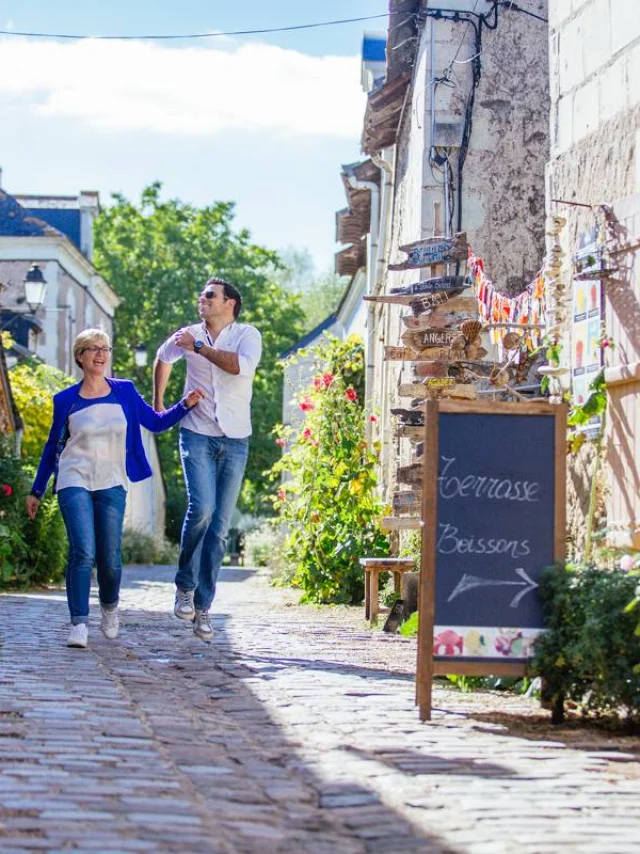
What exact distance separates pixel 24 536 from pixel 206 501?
9.29 m

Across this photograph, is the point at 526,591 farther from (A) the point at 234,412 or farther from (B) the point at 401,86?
(B) the point at 401,86

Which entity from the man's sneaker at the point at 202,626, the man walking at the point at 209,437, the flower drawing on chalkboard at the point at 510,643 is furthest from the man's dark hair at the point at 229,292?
the flower drawing on chalkboard at the point at 510,643

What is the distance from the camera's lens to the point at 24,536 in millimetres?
16703

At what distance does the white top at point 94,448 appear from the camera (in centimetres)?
775

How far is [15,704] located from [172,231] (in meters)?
40.7

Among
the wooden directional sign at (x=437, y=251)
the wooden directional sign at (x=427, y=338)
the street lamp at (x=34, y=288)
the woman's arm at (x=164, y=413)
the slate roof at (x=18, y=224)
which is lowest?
the woman's arm at (x=164, y=413)

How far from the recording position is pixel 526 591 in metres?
5.71

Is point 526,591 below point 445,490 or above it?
below

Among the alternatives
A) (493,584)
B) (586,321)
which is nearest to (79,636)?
(493,584)

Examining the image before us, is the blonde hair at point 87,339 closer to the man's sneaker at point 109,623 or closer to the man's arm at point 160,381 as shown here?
the man's arm at point 160,381

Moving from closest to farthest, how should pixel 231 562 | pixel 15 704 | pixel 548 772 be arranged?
pixel 548 772 → pixel 15 704 → pixel 231 562

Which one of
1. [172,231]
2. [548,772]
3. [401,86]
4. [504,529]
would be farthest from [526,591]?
[172,231]

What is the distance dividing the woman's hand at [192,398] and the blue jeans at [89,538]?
1.91 ft

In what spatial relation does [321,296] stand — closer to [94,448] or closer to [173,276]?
[173,276]
